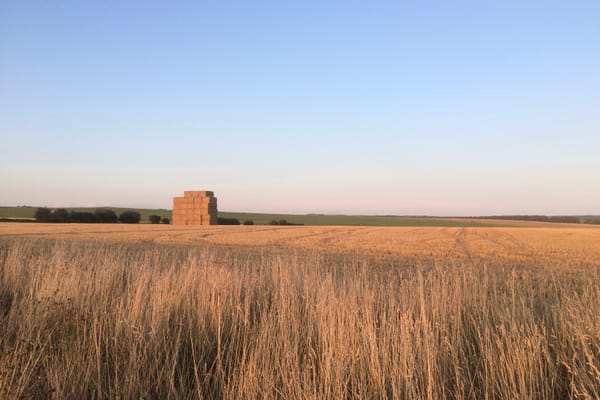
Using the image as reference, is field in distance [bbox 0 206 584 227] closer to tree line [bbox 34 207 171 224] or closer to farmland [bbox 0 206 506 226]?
farmland [bbox 0 206 506 226]

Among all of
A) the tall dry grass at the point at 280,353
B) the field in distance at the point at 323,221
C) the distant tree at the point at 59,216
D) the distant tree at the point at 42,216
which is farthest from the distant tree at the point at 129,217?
the tall dry grass at the point at 280,353

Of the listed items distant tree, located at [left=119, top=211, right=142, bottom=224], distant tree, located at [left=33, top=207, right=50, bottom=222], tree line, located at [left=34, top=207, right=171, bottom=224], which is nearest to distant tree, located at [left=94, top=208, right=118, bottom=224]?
tree line, located at [left=34, top=207, right=171, bottom=224]

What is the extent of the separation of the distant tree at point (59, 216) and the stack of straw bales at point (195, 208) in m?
14.6

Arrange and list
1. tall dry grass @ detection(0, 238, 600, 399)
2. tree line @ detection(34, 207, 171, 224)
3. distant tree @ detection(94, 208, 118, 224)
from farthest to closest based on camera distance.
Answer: distant tree @ detection(94, 208, 118, 224) < tree line @ detection(34, 207, 171, 224) < tall dry grass @ detection(0, 238, 600, 399)

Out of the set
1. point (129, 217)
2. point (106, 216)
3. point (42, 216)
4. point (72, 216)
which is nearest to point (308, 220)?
point (129, 217)

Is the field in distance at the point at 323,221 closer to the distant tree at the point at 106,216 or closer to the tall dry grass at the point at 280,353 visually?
the distant tree at the point at 106,216

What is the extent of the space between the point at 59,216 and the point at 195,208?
1817 cm

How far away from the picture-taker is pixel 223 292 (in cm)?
527

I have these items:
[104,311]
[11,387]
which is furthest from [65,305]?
[11,387]

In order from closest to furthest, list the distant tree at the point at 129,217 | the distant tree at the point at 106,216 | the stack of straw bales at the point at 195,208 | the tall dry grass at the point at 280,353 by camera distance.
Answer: the tall dry grass at the point at 280,353, the stack of straw bales at the point at 195,208, the distant tree at the point at 106,216, the distant tree at the point at 129,217

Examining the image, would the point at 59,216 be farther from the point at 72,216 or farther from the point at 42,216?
the point at 42,216

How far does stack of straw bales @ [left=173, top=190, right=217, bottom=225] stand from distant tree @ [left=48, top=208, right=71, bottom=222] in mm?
14567

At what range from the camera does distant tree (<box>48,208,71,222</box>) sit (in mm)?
54312

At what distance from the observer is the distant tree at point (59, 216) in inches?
2138
